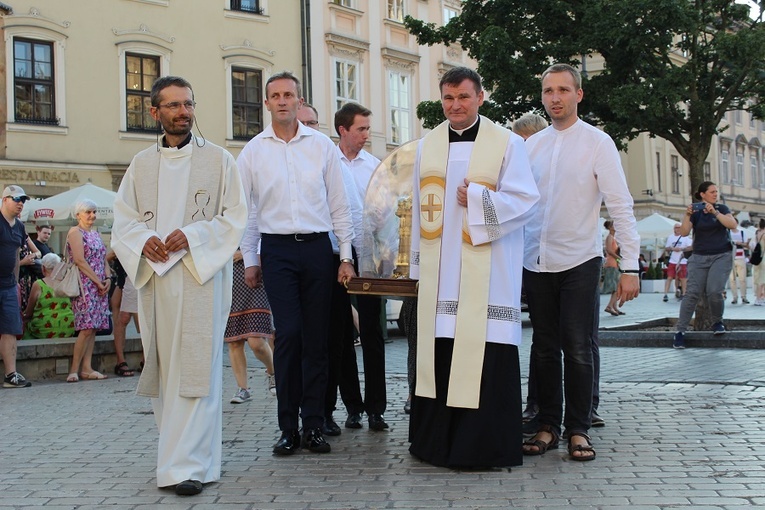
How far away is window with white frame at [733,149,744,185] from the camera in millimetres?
66062

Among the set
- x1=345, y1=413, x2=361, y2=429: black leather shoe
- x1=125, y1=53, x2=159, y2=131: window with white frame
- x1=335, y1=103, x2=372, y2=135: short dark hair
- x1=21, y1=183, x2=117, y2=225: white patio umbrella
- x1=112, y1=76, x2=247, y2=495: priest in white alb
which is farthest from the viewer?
x1=125, y1=53, x2=159, y2=131: window with white frame

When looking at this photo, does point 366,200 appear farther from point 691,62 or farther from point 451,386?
point 691,62

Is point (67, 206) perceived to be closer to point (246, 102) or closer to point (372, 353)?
point (246, 102)

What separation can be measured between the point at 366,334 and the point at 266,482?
187 cm

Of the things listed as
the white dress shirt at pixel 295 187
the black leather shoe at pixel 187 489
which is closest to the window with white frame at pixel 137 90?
the white dress shirt at pixel 295 187

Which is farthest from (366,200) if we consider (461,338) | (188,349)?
(188,349)

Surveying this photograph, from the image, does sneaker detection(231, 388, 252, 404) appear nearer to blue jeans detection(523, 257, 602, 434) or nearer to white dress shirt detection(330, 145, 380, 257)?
white dress shirt detection(330, 145, 380, 257)

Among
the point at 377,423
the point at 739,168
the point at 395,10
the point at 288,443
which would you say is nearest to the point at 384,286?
the point at 288,443

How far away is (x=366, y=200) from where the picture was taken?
677 centimetres

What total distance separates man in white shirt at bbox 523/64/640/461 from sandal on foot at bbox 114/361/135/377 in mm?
6240

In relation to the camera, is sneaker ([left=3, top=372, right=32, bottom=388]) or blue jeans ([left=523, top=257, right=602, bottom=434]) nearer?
blue jeans ([left=523, top=257, right=602, bottom=434])

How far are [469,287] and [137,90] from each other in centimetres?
2446

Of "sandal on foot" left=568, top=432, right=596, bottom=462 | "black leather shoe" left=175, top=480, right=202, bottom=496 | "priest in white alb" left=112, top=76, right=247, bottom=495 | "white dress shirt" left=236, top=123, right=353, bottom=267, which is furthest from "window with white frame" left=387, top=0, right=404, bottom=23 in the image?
"black leather shoe" left=175, top=480, right=202, bottom=496

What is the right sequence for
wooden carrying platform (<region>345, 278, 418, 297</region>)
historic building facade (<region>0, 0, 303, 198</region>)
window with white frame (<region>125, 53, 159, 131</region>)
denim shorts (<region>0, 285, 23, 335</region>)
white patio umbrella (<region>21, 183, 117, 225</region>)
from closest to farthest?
1. wooden carrying platform (<region>345, 278, 418, 297</region>)
2. denim shorts (<region>0, 285, 23, 335</region>)
3. white patio umbrella (<region>21, 183, 117, 225</region>)
4. historic building facade (<region>0, 0, 303, 198</region>)
5. window with white frame (<region>125, 53, 159, 131</region>)
